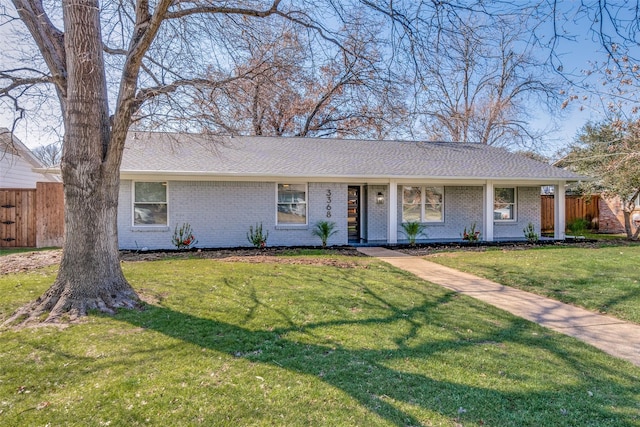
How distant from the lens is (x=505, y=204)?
1567cm

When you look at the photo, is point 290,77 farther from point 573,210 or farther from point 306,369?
point 573,210

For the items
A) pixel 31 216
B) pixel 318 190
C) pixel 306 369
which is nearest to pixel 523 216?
pixel 318 190

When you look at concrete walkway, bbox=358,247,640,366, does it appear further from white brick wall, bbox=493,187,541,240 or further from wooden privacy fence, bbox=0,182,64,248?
wooden privacy fence, bbox=0,182,64,248


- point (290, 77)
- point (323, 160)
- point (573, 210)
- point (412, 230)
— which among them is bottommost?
point (412, 230)

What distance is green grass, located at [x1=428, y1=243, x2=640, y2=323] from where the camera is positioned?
617cm

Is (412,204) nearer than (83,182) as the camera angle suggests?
No

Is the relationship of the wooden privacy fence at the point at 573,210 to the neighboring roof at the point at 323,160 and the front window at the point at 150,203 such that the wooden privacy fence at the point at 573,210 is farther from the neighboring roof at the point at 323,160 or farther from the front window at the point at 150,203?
the front window at the point at 150,203

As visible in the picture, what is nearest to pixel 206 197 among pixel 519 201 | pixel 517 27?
pixel 517 27

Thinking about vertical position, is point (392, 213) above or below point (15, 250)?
above

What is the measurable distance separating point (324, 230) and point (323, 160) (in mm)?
2757

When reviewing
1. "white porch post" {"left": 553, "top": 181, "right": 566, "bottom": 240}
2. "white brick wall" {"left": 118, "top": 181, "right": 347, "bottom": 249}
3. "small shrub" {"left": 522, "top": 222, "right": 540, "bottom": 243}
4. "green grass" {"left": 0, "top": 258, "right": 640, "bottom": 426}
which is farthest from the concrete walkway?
"white porch post" {"left": 553, "top": 181, "right": 566, "bottom": 240}

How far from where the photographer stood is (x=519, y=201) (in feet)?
51.0

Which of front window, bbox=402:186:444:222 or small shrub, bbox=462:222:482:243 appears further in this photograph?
front window, bbox=402:186:444:222

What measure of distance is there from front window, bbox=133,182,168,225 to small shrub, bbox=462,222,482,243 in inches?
430
